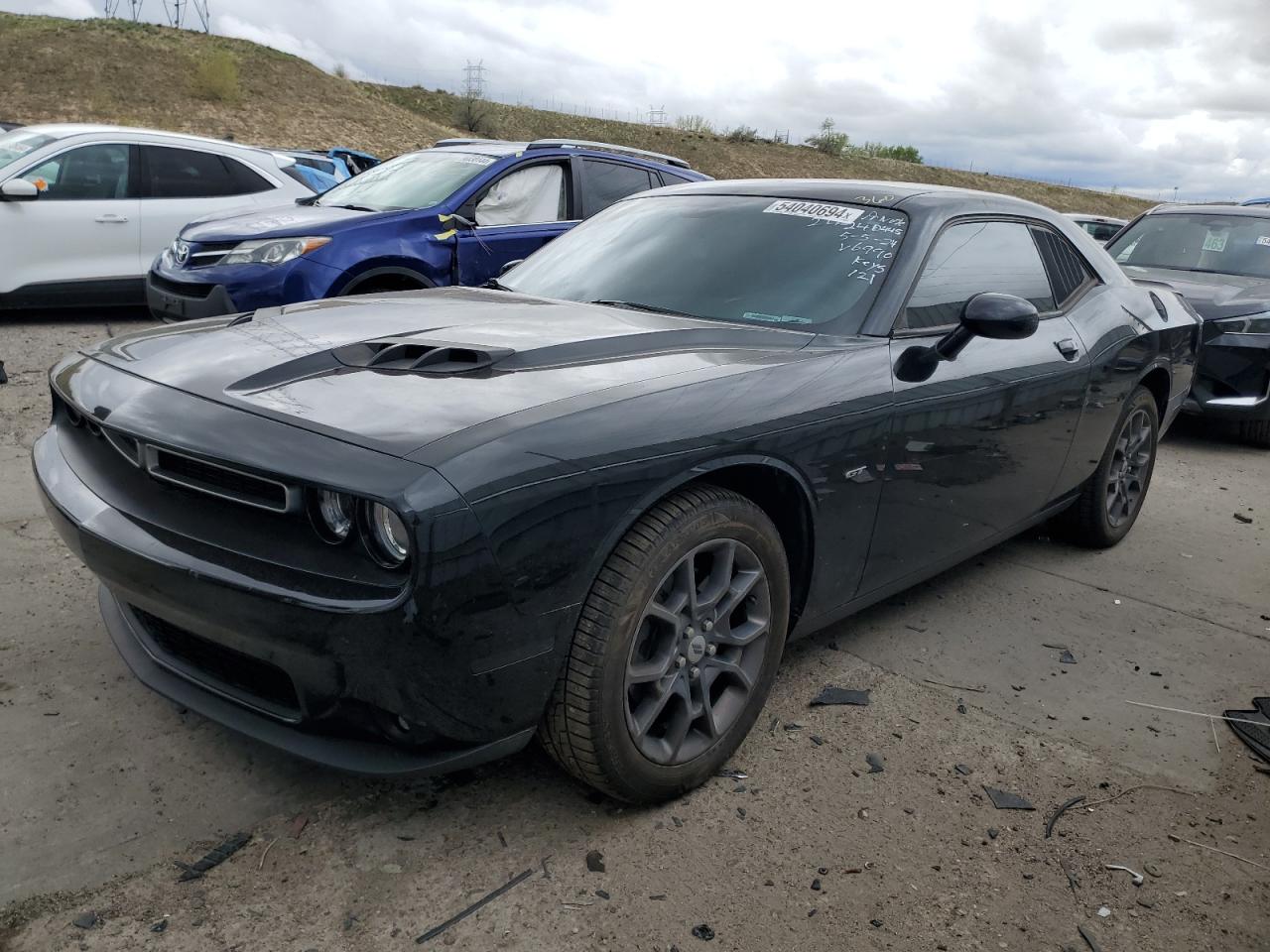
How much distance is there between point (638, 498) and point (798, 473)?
0.61 meters

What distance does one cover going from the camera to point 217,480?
89.4 inches

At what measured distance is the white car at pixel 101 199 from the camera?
26.1 ft

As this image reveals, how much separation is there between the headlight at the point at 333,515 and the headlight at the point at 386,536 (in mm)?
45

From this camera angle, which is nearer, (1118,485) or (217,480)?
(217,480)

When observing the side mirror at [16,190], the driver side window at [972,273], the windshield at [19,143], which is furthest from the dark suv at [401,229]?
the driver side window at [972,273]

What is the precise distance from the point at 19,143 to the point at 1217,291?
372 inches

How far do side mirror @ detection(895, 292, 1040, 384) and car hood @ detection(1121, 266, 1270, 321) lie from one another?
15.5ft

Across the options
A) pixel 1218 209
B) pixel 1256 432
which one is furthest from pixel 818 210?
pixel 1218 209

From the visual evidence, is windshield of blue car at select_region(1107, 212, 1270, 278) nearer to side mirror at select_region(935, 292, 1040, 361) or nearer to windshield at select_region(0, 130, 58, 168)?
side mirror at select_region(935, 292, 1040, 361)

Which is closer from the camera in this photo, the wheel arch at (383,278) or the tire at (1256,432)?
the wheel arch at (383,278)

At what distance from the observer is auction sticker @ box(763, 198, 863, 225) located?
3.49 meters

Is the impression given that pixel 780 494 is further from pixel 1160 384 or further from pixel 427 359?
pixel 1160 384

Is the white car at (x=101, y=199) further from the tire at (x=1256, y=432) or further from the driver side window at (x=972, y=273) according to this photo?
the tire at (x=1256, y=432)

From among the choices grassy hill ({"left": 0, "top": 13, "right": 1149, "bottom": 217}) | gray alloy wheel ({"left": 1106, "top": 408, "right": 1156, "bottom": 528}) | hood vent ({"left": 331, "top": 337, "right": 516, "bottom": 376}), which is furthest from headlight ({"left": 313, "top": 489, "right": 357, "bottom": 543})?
grassy hill ({"left": 0, "top": 13, "right": 1149, "bottom": 217})
